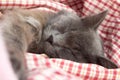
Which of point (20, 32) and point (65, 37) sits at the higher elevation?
point (20, 32)

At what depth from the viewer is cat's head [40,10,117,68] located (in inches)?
46.9

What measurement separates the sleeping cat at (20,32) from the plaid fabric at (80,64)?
2.9 inches

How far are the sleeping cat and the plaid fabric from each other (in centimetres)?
7

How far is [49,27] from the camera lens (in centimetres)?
128

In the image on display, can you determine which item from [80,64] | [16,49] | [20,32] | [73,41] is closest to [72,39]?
[73,41]

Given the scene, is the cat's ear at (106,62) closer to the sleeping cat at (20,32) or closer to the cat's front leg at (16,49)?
the sleeping cat at (20,32)

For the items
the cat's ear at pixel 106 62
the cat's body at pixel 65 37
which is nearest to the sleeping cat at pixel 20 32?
the cat's body at pixel 65 37

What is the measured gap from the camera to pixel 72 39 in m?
1.21

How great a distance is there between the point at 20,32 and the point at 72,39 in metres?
0.33

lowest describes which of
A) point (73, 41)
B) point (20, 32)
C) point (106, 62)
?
point (106, 62)

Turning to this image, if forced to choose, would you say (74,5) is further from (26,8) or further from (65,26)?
(65,26)

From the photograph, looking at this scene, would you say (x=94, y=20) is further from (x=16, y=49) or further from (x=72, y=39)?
(x=16, y=49)

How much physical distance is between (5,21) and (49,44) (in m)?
0.28

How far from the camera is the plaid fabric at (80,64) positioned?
2.81 feet
